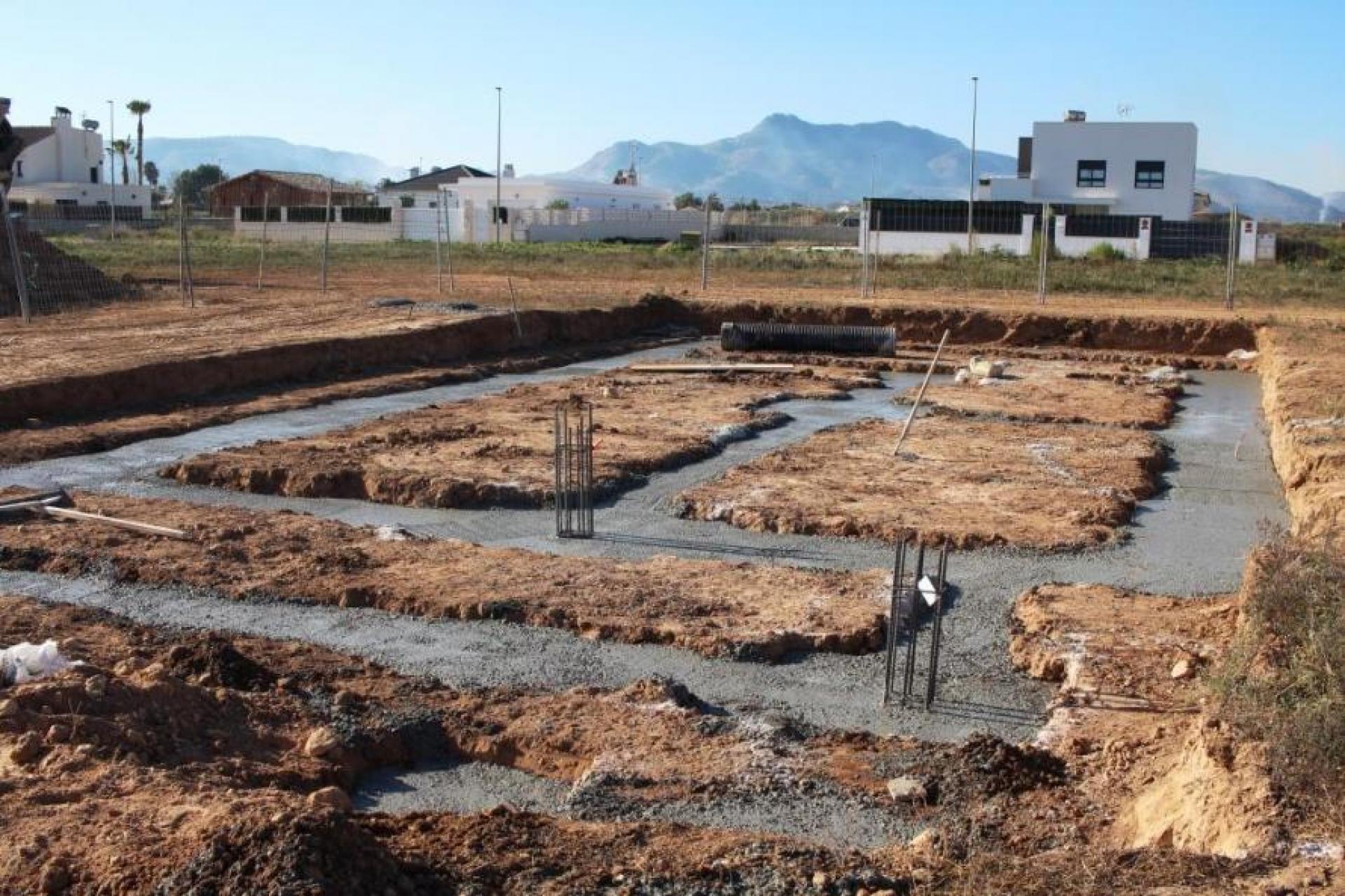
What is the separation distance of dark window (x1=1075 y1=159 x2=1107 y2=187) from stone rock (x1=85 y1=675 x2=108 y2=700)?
5193 centimetres

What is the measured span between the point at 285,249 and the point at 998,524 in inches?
1414

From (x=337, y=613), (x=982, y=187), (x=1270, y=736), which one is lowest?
(x=337, y=613)

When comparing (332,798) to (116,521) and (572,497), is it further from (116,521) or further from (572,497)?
(572,497)

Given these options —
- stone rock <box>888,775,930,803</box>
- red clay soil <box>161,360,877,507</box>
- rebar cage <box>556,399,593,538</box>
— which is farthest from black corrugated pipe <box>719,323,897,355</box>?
stone rock <box>888,775,930,803</box>

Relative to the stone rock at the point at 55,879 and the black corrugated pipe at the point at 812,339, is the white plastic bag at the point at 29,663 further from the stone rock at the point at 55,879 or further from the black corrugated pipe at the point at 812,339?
the black corrugated pipe at the point at 812,339

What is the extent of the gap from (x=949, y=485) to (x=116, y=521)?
7254mm

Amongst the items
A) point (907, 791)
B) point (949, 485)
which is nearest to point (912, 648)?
point (907, 791)

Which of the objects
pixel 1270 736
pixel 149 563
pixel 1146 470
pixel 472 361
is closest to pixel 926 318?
pixel 472 361

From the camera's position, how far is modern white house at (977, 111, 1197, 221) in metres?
53.7

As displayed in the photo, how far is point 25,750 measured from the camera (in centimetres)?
618

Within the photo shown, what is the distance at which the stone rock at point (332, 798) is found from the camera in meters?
5.87

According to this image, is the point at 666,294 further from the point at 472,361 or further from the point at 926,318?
the point at 472,361

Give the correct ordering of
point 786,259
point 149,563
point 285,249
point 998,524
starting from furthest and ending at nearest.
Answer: point 285,249
point 786,259
point 998,524
point 149,563

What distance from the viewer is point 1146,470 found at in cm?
1486
